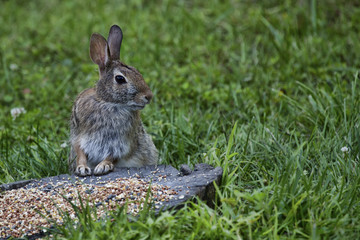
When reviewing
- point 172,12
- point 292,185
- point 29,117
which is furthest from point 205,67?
point 292,185

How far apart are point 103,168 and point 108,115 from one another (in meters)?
0.48

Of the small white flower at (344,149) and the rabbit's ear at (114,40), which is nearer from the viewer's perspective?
the small white flower at (344,149)

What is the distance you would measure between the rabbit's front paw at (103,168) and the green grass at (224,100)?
618mm

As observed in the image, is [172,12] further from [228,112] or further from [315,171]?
[315,171]

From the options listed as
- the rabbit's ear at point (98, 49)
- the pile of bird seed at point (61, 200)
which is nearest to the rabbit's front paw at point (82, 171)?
the pile of bird seed at point (61, 200)

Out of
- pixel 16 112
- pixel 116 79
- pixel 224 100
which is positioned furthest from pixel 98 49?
pixel 224 100

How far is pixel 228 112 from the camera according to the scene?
19.5 ft

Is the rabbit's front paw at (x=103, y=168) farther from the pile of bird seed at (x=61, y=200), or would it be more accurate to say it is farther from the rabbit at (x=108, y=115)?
the pile of bird seed at (x=61, y=200)

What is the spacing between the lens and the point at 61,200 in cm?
400

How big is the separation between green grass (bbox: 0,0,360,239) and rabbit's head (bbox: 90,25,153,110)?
77cm

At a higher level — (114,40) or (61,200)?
(114,40)

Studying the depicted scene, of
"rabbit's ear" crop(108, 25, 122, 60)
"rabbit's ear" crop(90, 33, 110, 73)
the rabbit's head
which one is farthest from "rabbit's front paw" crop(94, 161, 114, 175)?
"rabbit's ear" crop(108, 25, 122, 60)

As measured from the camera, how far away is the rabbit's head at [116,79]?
4.52m

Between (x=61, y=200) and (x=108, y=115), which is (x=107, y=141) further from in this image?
(x=61, y=200)
